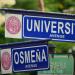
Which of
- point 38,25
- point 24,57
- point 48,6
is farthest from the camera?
point 48,6

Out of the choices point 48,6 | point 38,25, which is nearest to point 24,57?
point 38,25

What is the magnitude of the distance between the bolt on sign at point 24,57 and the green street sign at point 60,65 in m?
0.28

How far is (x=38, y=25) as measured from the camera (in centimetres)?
590

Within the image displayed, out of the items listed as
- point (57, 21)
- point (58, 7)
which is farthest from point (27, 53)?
point (58, 7)

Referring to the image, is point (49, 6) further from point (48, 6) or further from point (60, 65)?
point (60, 65)

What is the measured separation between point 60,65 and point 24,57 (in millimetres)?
486

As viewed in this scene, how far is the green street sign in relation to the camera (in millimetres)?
6184

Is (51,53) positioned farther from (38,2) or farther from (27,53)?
(38,2)

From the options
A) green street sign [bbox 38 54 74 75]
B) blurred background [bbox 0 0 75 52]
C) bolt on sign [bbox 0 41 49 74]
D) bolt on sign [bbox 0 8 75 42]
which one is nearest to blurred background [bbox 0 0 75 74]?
blurred background [bbox 0 0 75 52]

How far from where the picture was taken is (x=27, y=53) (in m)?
6.09

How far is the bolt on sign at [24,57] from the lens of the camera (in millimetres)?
5875

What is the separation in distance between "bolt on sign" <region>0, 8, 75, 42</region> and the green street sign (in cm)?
38

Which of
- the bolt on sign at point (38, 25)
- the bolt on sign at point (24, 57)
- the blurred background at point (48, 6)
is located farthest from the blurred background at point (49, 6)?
the bolt on sign at point (38, 25)

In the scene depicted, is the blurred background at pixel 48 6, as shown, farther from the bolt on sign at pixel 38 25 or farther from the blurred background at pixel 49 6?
the bolt on sign at pixel 38 25
